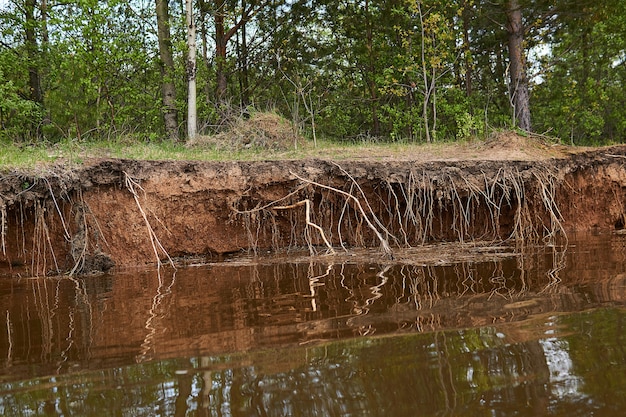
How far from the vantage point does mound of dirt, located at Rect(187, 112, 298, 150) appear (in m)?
10.7

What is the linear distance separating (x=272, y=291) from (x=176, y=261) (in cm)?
306

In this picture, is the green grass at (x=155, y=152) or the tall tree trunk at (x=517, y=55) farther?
the tall tree trunk at (x=517, y=55)

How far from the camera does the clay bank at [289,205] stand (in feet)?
23.1

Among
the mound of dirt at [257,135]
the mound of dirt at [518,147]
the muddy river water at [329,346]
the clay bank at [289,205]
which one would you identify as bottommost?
the muddy river water at [329,346]

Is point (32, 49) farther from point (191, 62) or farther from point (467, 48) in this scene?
point (467, 48)

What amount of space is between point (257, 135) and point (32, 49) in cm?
742

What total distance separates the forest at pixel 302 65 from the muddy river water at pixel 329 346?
677 cm

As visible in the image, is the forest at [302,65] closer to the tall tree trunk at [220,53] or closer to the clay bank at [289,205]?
the tall tree trunk at [220,53]

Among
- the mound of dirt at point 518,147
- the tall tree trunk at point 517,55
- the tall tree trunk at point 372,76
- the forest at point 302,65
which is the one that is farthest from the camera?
the tall tree trunk at point 372,76

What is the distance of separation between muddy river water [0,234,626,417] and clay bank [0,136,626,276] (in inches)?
56.3

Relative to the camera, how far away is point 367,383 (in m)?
2.56

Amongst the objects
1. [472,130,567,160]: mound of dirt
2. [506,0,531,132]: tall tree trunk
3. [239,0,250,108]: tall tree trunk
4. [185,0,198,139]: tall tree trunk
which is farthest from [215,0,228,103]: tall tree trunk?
[472,130,567,160]: mound of dirt

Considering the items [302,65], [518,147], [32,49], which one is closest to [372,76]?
[302,65]

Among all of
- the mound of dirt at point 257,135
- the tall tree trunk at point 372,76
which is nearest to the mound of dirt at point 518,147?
the mound of dirt at point 257,135
